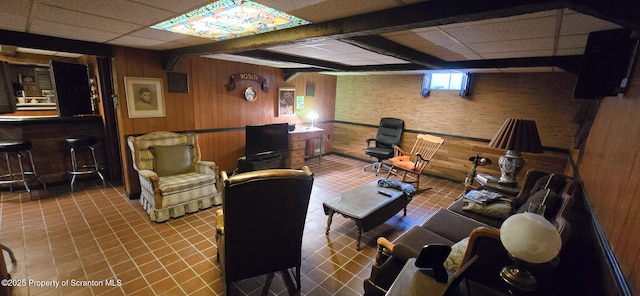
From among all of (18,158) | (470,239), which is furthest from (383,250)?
(18,158)

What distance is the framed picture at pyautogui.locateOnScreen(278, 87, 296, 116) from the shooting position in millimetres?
5434

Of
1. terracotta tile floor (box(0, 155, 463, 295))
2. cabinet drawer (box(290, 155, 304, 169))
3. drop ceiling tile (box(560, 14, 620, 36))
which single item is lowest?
terracotta tile floor (box(0, 155, 463, 295))

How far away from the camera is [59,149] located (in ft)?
12.9

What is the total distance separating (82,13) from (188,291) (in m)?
2.21

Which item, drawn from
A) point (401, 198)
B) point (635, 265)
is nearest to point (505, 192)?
point (401, 198)

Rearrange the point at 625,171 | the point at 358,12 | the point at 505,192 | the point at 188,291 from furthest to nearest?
1. the point at 505,192
2. the point at 188,291
3. the point at 358,12
4. the point at 625,171

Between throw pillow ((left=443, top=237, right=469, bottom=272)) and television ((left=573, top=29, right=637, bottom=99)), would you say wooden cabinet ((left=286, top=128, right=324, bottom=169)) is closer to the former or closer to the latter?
throw pillow ((left=443, top=237, right=469, bottom=272))

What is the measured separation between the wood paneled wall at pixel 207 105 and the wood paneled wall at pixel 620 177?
464 centimetres

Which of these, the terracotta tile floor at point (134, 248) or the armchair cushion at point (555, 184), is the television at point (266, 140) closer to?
the terracotta tile floor at point (134, 248)

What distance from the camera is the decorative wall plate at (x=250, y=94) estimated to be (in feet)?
15.6

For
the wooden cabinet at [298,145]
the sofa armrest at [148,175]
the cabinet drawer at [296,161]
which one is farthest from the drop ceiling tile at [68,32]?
the cabinet drawer at [296,161]

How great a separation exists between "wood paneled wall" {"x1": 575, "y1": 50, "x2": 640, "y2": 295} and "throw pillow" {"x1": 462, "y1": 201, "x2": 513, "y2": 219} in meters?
0.57

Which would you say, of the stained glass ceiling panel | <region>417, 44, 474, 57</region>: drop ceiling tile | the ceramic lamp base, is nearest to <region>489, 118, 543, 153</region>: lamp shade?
the ceramic lamp base

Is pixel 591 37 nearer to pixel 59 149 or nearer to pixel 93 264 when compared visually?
pixel 93 264
